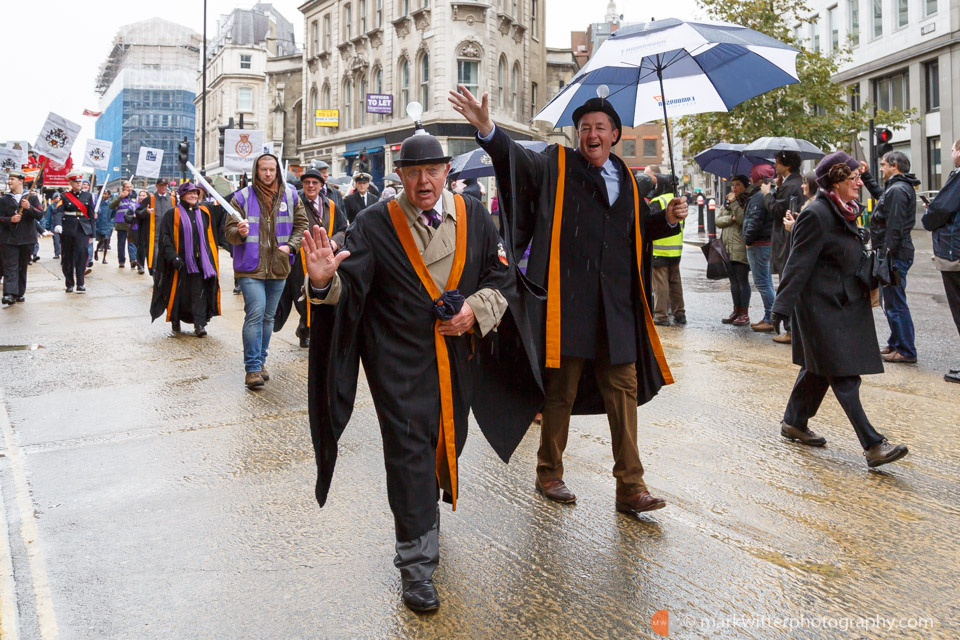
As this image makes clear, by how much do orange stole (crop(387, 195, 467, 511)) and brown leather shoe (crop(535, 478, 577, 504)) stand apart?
93 centimetres

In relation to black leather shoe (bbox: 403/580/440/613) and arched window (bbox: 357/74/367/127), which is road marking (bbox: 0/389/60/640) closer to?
black leather shoe (bbox: 403/580/440/613)

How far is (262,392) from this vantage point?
6.91 m

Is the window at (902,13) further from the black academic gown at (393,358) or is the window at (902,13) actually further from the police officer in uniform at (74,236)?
the black academic gown at (393,358)

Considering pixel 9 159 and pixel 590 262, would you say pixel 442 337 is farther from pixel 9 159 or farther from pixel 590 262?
pixel 9 159

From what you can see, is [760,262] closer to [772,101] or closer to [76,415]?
[76,415]

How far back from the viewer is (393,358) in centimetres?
329

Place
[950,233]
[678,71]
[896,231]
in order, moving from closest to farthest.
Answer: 1. [678,71]
2. [950,233]
3. [896,231]

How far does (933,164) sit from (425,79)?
2143 cm

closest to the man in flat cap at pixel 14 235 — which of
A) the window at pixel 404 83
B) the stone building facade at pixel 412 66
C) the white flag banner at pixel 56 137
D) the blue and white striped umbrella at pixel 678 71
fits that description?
the white flag banner at pixel 56 137

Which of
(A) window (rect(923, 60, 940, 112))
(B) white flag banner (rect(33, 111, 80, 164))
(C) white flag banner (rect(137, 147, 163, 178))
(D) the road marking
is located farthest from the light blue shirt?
(A) window (rect(923, 60, 940, 112))

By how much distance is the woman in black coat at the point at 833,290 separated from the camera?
4852 millimetres

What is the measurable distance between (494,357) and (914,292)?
1209 cm

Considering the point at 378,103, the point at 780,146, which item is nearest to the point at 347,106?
the point at 378,103

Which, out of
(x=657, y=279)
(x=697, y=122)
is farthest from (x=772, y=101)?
(x=657, y=279)
